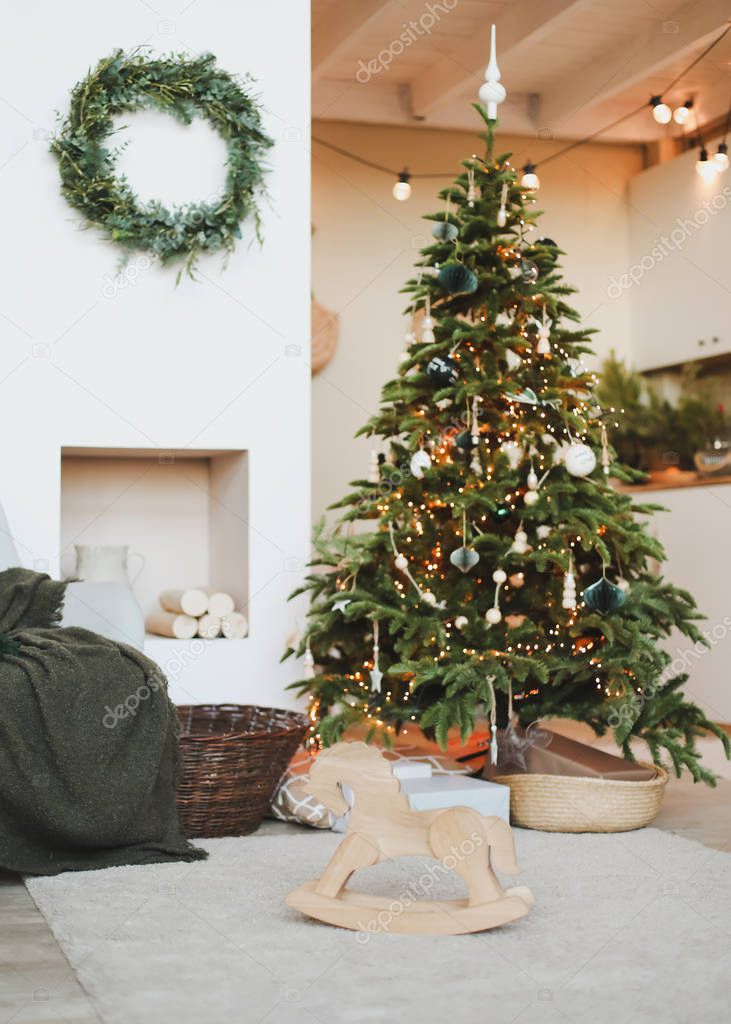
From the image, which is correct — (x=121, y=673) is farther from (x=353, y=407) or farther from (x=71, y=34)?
(x=353, y=407)

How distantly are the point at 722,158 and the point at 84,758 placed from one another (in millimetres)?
4067

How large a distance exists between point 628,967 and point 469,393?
1.76 m

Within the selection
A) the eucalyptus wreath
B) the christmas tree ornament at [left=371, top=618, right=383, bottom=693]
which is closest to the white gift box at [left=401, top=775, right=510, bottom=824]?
the christmas tree ornament at [left=371, top=618, right=383, bottom=693]

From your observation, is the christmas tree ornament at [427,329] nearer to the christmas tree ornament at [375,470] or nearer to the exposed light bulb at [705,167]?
the christmas tree ornament at [375,470]

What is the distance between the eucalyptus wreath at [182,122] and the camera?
3945mm

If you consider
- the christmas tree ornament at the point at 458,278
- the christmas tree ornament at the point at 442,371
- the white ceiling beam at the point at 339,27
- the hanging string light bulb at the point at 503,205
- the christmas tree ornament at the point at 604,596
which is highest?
the white ceiling beam at the point at 339,27

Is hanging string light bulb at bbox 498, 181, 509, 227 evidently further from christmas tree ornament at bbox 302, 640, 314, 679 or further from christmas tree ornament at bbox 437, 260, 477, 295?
christmas tree ornament at bbox 302, 640, 314, 679

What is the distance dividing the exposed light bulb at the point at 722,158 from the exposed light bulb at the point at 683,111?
0.21 meters

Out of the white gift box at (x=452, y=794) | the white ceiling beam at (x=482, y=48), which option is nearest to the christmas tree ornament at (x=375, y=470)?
the white gift box at (x=452, y=794)

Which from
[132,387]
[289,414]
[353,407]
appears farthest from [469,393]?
[353,407]

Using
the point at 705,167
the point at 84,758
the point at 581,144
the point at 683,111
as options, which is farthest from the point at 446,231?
the point at 581,144

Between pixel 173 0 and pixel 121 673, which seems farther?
pixel 173 0

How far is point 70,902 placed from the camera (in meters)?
2.57

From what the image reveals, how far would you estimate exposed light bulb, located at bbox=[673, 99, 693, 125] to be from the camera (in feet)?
18.1
